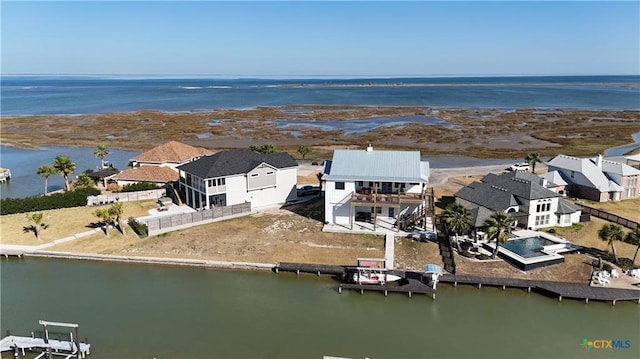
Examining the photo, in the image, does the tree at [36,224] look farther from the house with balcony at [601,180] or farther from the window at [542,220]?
the house with balcony at [601,180]

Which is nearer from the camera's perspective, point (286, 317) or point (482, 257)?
point (286, 317)

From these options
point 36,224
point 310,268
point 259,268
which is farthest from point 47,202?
point 310,268

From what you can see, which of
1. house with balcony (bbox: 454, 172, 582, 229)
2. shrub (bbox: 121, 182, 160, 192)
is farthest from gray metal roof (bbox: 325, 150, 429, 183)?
shrub (bbox: 121, 182, 160, 192)

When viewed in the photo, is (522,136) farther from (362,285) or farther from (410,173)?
(362,285)

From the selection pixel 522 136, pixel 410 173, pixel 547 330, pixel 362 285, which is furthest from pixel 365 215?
pixel 522 136

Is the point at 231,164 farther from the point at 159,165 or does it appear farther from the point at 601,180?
the point at 601,180

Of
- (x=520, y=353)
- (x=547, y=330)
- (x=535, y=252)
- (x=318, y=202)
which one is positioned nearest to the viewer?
(x=520, y=353)
